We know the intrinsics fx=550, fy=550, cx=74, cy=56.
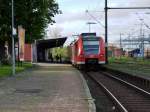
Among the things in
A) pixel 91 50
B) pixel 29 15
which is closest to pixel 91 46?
pixel 91 50

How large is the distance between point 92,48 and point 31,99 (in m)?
32.7

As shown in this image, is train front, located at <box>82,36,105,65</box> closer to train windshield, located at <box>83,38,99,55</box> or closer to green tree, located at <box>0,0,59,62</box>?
train windshield, located at <box>83,38,99,55</box>

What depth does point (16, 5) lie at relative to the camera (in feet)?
199

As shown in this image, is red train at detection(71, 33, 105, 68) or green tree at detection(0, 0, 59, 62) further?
green tree at detection(0, 0, 59, 62)

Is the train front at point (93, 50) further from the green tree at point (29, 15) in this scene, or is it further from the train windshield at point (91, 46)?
the green tree at point (29, 15)

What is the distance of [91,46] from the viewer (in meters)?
52.8

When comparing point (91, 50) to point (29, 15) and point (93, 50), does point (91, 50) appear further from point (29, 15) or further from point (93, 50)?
point (29, 15)

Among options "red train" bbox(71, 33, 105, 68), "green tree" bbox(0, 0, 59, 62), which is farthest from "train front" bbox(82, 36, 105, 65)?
"green tree" bbox(0, 0, 59, 62)

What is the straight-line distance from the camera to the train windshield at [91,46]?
173 feet

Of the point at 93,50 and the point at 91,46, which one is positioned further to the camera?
the point at 93,50

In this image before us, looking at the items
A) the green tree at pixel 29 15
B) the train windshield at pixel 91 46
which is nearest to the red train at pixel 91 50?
the train windshield at pixel 91 46

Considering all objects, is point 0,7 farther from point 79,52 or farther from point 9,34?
point 79,52

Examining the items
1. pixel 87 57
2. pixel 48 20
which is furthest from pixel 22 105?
pixel 48 20

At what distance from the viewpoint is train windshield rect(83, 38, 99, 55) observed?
5272 cm
